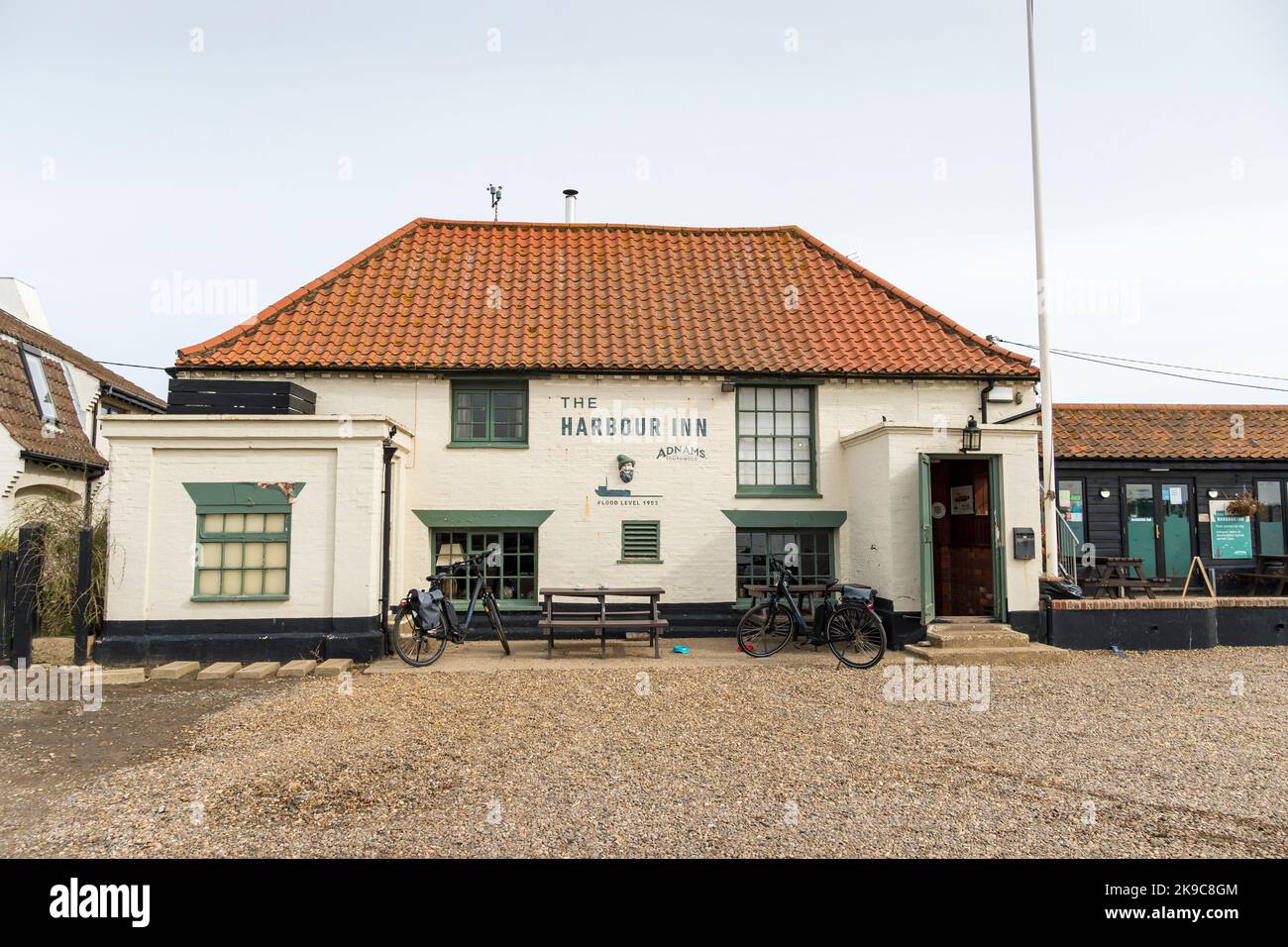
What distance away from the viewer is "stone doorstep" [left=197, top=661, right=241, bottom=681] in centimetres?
915

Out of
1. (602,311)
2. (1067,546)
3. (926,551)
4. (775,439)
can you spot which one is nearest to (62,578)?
(602,311)

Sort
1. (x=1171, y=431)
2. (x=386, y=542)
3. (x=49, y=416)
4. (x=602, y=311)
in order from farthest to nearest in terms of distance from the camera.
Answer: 1. (x=1171, y=431)
2. (x=49, y=416)
3. (x=602, y=311)
4. (x=386, y=542)

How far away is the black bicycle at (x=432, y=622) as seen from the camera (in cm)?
1008

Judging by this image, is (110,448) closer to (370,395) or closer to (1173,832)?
(370,395)

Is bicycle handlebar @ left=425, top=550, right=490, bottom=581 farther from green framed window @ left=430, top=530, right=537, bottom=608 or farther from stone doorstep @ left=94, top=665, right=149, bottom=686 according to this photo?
stone doorstep @ left=94, top=665, right=149, bottom=686

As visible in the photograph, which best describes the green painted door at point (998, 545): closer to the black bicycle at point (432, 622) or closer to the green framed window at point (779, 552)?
the green framed window at point (779, 552)

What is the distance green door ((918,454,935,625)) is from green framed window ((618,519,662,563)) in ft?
13.4

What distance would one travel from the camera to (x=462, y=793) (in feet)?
16.9

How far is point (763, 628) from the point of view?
10461 mm

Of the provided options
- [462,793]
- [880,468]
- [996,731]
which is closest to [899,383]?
[880,468]

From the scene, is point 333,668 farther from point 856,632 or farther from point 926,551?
point 926,551

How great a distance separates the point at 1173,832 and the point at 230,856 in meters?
5.46

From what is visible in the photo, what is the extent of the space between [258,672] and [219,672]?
17.5 inches

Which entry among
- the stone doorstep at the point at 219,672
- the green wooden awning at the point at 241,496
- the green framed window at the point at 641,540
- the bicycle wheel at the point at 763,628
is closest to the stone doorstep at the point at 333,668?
the stone doorstep at the point at 219,672
